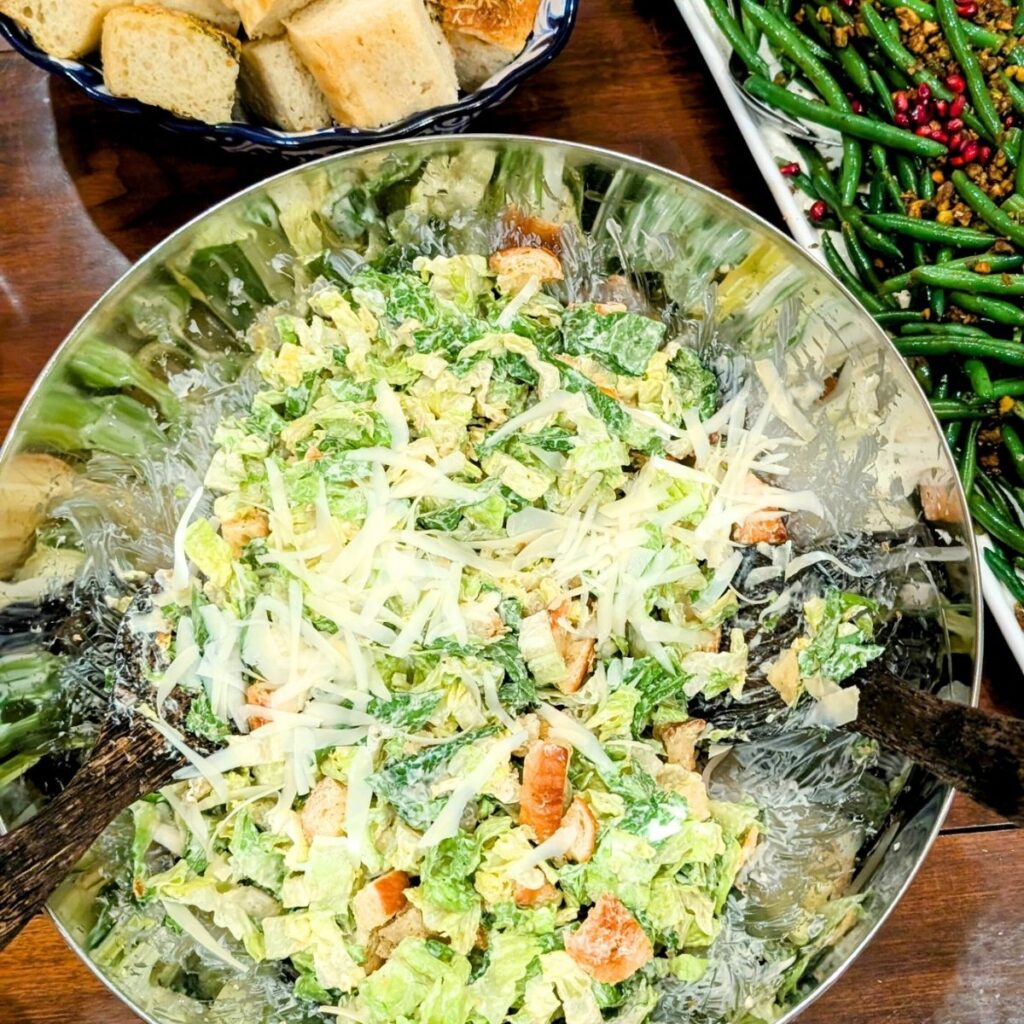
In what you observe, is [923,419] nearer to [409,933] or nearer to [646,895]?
[646,895]

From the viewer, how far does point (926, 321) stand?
190cm

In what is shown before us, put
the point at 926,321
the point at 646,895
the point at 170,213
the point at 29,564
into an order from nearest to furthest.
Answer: the point at 646,895 → the point at 29,564 → the point at 926,321 → the point at 170,213

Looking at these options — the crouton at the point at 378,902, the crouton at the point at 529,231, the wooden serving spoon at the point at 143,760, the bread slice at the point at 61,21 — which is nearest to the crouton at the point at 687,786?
the wooden serving spoon at the point at 143,760

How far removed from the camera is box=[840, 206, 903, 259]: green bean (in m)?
1.90

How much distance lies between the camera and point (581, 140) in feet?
6.84

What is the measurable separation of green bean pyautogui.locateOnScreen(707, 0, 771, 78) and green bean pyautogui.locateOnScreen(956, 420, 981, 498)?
77 cm

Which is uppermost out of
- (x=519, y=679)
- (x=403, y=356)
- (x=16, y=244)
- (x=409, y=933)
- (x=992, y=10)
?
(x=992, y=10)

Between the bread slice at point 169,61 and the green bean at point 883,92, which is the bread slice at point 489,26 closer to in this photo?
the bread slice at point 169,61

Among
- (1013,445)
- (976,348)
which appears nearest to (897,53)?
(976,348)

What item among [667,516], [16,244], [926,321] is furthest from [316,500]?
[926,321]

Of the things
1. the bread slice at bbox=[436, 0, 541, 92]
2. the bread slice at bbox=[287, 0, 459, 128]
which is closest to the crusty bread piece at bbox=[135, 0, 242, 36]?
the bread slice at bbox=[287, 0, 459, 128]

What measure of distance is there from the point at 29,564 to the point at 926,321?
1.61 meters

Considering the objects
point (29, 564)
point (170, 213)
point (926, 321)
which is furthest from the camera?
point (170, 213)

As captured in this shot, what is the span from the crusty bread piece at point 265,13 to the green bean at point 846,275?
1.04 meters
